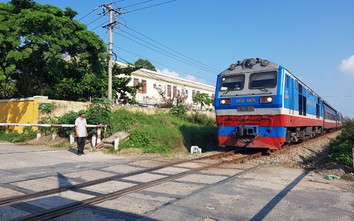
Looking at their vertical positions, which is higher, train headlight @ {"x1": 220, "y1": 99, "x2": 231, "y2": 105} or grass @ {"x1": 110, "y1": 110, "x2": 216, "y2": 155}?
train headlight @ {"x1": 220, "y1": 99, "x2": 231, "y2": 105}

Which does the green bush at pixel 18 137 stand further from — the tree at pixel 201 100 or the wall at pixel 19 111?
the tree at pixel 201 100

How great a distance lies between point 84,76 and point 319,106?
1566 centimetres

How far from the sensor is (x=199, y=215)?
5.16m

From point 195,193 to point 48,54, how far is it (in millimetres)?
14578

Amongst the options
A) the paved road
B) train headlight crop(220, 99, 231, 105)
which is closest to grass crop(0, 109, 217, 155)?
train headlight crop(220, 99, 231, 105)

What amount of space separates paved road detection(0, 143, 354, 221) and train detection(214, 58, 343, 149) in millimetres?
2622

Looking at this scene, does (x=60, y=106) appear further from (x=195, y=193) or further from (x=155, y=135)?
(x=195, y=193)

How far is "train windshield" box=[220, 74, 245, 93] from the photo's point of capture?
13219 mm

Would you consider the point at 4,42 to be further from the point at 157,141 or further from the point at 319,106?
the point at 319,106

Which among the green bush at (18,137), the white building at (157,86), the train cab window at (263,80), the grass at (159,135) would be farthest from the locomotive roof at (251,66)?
the white building at (157,86)

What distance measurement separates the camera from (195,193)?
6.53 m

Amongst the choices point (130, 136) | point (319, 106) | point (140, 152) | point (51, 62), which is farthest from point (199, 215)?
point (319, 106)

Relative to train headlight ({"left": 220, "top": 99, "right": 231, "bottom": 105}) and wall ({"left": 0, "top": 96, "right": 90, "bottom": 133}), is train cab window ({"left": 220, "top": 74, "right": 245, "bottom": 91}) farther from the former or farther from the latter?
wall ({"left": 0, "top": 96, "right": 90, "bottom": 133})

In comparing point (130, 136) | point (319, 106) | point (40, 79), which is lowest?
point (130, 136)
